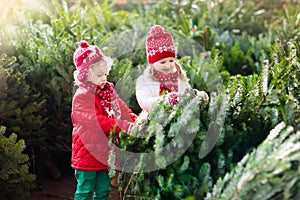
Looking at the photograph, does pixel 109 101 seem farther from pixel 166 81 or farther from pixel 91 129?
pixel 166 81

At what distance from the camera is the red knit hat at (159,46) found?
134 inches

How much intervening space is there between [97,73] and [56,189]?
1.85 metres

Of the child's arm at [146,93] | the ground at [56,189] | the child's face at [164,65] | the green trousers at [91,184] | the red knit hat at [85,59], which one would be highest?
the red knit hat at [85,59]

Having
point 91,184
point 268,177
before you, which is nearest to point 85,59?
point 91,184

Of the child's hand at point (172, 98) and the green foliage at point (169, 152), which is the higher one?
the child's hand at point (172, 98)

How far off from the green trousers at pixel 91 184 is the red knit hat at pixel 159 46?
850 millimetres

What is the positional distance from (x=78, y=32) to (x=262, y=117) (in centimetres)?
211

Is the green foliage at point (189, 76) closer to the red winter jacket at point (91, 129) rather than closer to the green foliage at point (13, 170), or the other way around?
the red winter jacket at point (91, 129)

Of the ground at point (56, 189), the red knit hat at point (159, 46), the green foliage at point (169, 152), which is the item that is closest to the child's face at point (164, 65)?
the red knit hat at point (159, 46)

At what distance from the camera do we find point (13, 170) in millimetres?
3605

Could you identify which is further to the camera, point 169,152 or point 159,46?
point 159,46

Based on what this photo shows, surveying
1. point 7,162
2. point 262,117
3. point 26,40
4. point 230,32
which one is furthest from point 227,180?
point 230,32

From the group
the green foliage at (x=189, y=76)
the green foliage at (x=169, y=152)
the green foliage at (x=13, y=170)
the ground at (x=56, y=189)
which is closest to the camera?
the green foliage at (x=169, y=152)

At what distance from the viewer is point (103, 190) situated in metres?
3.40
